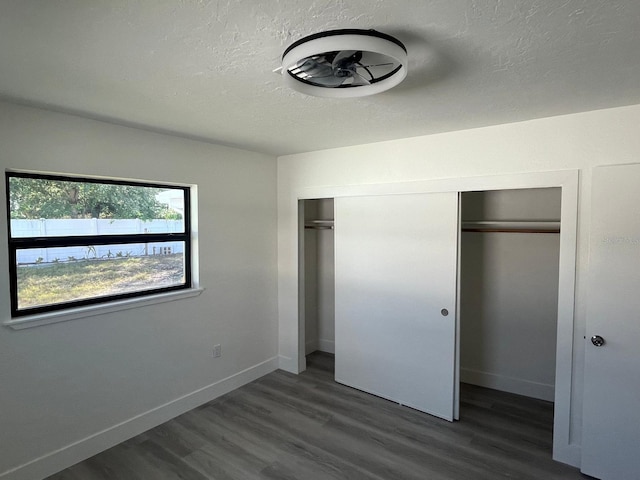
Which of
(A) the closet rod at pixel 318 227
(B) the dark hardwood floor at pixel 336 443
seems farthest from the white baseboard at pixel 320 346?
(A) the closet rod at pixel 318 227

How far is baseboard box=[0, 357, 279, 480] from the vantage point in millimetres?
2334

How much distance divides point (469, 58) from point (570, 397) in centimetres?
233

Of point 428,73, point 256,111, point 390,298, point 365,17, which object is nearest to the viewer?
point 365,17

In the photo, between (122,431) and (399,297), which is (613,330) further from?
(122,431)

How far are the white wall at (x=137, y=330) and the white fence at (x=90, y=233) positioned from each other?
16 cm

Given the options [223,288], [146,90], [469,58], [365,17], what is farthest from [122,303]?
[469,58]

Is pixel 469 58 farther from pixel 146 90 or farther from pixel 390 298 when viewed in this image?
pixel 390 298

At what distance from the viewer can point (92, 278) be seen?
2.71m

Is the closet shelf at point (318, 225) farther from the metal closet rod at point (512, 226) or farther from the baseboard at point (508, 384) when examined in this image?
the baseboard at point (508, 384)

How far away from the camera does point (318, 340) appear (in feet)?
15.6

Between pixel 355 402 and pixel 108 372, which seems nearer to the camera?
pixel 108 372

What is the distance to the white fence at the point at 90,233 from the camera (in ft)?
7.82

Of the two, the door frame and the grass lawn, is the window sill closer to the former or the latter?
the grass lawn

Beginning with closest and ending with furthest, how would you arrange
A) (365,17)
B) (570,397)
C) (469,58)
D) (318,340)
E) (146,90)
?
(365,17), (469,58), (146,90), (570,397), (318,340)
